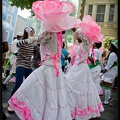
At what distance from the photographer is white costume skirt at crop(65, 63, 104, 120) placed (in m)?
3.49

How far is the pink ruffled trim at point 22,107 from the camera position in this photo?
2.78 meters

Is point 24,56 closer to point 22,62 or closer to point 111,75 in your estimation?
point 22,62

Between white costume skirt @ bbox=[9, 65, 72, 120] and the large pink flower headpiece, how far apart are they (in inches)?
38.9

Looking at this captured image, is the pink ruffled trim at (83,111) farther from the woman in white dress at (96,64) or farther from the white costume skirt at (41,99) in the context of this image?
the woman in white dress at (96,64)

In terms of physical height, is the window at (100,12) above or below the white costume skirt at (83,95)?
above

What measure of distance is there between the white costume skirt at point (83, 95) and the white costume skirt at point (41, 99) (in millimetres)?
667

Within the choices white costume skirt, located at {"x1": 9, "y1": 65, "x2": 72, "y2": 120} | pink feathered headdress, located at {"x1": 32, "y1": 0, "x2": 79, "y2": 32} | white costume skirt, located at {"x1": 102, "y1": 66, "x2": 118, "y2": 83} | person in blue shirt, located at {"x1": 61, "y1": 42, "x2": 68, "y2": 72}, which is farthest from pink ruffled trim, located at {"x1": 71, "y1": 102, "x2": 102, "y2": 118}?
person in blue shirt, located at {"x1": 61, "y1": 42, "x2": 68, "y2": 72}

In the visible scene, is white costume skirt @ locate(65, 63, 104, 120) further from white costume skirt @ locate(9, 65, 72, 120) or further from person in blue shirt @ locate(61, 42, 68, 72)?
person in blue shirt @ locate(61, 42, 68, 72)

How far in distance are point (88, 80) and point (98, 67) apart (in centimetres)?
120

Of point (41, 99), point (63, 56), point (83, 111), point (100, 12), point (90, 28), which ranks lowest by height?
point (83, 111)

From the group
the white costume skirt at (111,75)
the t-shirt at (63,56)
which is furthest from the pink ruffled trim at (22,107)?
the t-shirt at (63,56)

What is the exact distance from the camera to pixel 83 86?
11.9ft

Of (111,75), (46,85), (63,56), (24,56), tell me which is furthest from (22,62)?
(63,56)

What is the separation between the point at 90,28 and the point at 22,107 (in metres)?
1.56
